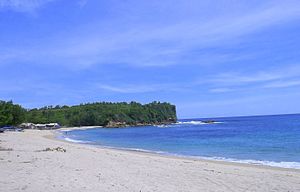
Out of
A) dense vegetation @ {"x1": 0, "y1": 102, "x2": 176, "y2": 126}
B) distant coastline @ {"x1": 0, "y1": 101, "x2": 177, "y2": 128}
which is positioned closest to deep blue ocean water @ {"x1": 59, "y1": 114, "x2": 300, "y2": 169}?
distant coastline @ {"x1": 0, "y1": 101, "x2": 177, "y2": 128}

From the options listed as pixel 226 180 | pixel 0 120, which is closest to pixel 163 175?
pixel 226 180

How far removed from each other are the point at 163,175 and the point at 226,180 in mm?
2487

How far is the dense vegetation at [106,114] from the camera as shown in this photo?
152512 millimetres

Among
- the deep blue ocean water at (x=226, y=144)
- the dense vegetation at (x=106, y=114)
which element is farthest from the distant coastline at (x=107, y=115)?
the deep blue ocean water at (x=226, y=144)

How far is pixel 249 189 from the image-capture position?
11.7 metres

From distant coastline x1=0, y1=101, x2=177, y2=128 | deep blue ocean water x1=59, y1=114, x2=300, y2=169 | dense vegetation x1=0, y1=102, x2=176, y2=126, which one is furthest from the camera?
dense vegetation x1=0, y1=102, x2=176, y2=126

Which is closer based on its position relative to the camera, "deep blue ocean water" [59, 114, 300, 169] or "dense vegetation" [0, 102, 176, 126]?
"deep blue ocean water" [59, 114, 300, 169]

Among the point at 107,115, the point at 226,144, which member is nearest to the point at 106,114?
the point at 107,115

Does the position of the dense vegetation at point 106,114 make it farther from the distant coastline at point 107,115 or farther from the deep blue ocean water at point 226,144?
the deep blue ocean water at point 226,144

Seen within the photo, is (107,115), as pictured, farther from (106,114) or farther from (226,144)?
(226,144)

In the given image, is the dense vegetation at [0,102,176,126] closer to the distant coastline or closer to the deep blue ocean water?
the distant coastline

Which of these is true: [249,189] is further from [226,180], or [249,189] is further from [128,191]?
[128,191]

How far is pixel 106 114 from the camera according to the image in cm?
15500

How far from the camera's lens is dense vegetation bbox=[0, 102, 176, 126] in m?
153
